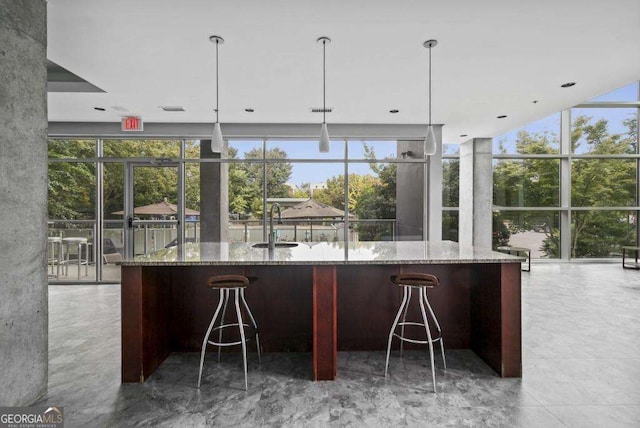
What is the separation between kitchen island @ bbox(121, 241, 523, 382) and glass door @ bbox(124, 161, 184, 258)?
126 inches

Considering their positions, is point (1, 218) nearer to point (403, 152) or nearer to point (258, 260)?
point (258, 260)

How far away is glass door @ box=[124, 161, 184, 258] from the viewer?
19.6ft

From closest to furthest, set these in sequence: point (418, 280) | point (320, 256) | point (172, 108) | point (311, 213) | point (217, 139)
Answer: point (418, 280) → point (320, 256) → point (217, 139) → point (172, 108) → point (311, 213)

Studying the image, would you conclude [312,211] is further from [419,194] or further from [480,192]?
[480,192]

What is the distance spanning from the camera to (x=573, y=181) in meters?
8.22

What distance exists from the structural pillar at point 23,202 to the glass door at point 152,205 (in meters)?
3.65

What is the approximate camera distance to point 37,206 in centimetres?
233

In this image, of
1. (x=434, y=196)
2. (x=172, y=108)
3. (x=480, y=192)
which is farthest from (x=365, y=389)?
(x=480, y=192)

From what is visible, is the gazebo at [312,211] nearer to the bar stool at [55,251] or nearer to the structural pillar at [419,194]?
the structural pillar at [419,194]

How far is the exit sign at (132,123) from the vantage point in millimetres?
5523

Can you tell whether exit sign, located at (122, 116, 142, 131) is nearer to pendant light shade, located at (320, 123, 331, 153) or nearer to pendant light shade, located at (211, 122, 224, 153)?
pendant light shade, located at (211, 122, 224, 153)

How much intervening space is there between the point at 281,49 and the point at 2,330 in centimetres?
302

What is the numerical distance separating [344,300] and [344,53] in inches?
93.5

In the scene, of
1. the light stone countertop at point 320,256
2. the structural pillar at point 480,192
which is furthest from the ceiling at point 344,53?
the structural pillar at point 480,192
